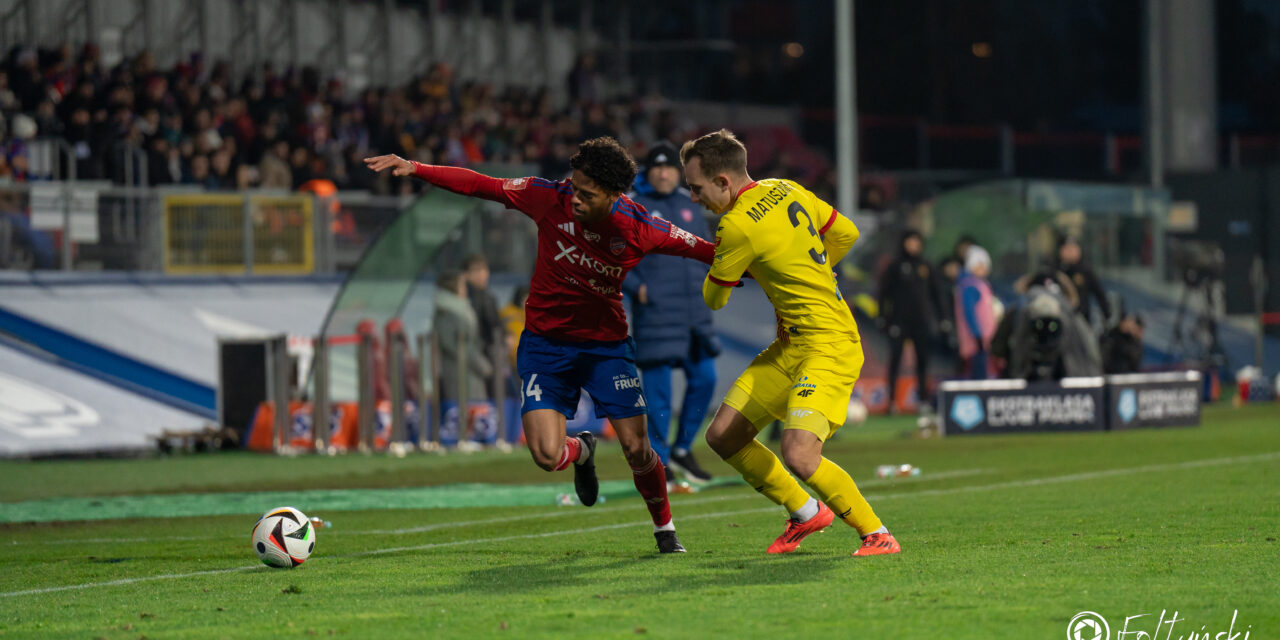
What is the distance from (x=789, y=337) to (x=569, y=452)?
1286 mm

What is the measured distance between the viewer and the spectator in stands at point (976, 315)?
20.2 meters

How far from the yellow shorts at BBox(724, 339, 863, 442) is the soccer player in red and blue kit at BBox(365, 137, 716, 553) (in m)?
0.55

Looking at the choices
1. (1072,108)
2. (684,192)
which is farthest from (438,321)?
(1072,108)

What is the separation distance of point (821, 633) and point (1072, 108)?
1498 inches

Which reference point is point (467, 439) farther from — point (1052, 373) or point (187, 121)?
point (187, 121)

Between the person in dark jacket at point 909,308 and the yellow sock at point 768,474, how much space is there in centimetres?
1303

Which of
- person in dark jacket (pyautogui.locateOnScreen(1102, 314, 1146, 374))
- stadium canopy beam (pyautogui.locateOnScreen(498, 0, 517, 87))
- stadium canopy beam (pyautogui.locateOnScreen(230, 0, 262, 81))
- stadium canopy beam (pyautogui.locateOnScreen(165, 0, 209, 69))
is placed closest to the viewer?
person in dark jacket (pyautogui.locateOnScreen(1102, 314, 1146, 374))

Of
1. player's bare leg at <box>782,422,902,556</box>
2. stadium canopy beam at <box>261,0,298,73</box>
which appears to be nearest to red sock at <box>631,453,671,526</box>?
player's bare leg at <box>782,422,902,556</box>

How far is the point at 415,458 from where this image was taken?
15.8m

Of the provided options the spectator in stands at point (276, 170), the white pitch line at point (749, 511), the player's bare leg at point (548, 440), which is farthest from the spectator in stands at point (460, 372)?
the player's bare leg at point (548, 440)

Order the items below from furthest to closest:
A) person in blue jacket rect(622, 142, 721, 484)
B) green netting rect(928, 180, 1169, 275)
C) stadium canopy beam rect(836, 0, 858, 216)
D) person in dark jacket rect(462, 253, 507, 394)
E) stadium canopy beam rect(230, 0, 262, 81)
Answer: stadium canopy beam rect(230, 0, 262, 81) → green netting rect(928, 180, 1169, 275) → stadium canopy beam rect(836, 0, 858, 216) → person in dark jacket rect(462, 253, 507, 394) → person in blue jacket rect(622, 142, 721, 484)

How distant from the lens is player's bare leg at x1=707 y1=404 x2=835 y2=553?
24.6 ft

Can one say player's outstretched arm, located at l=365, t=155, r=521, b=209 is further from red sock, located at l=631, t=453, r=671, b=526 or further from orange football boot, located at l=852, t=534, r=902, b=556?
orange football boot, located at l=852, t=534, r=902, b=556

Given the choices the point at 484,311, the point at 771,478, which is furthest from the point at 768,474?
the point at 484,311
